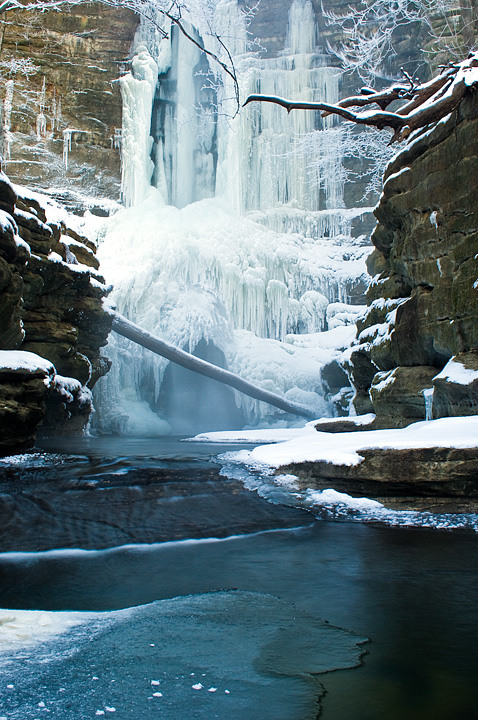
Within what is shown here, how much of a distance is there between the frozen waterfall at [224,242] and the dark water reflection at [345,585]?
43.7 feet

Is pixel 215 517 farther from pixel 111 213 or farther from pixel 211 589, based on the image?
pixel 111 213

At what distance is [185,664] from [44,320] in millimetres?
10801

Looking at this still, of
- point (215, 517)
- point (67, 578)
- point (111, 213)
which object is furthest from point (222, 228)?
point (67, 578)

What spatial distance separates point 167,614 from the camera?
2.28m

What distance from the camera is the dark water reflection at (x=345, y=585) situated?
5.53 ft

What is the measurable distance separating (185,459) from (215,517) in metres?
3.48

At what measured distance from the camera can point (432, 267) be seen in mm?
6770

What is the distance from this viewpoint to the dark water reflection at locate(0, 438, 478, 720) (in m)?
1.69

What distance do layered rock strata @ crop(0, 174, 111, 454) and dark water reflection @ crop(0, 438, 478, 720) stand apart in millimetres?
3927

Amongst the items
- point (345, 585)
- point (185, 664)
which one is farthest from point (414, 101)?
point (185, 664)

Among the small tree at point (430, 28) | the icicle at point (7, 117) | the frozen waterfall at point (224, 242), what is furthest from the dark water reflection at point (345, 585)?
the icicle at point (7, 117)

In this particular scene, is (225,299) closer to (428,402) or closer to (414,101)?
(414,101)

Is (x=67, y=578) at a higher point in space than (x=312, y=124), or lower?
lower

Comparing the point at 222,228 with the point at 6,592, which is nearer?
the point at 6,592
